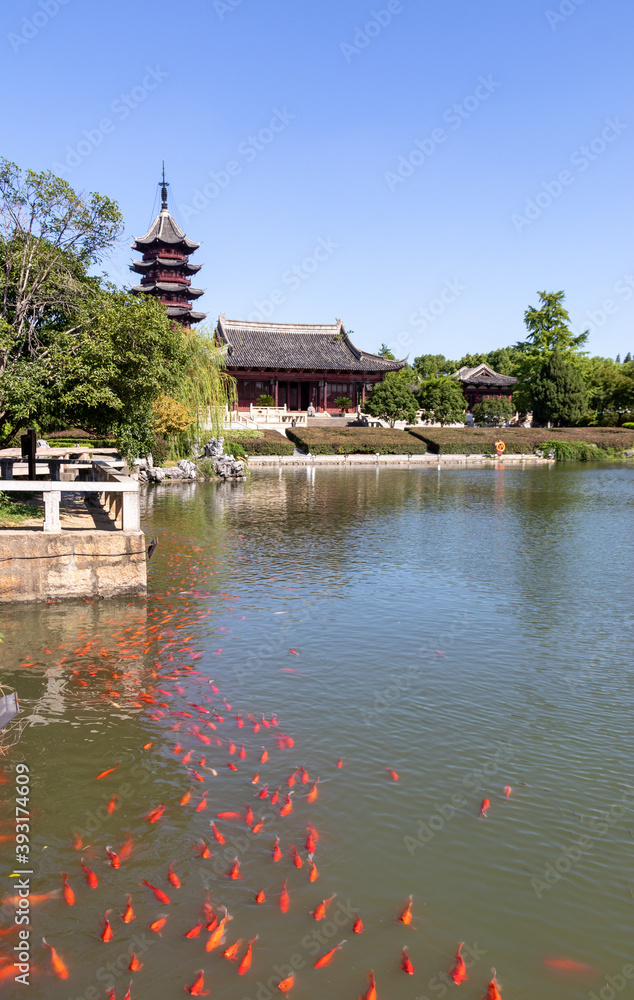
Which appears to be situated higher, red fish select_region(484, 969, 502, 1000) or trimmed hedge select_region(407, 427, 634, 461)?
trimmed hedge select_region(407, 427, 634, 461)

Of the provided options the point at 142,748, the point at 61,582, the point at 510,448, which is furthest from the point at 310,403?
the point at 142,748

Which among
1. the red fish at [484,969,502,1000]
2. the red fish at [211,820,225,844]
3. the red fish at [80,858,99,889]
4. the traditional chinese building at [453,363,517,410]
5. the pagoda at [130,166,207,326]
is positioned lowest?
the red fish at [484,969,502,1000]

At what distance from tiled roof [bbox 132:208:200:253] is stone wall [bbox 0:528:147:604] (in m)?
46.2

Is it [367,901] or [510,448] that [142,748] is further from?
[510,448]

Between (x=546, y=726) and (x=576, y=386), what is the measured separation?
52.9 meters

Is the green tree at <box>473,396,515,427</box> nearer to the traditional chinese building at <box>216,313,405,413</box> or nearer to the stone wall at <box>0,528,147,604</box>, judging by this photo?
the traditional chinese building at <box>216,313,405,413</box>

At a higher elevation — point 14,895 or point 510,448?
point 510,448

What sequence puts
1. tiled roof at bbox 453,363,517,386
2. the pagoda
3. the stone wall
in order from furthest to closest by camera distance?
tiled roof at bbox 453,363,517,386 < the pagoda < the stone wall

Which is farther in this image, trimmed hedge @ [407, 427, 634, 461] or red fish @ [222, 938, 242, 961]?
trimmed hedge @ [407, 427, 634, 461]

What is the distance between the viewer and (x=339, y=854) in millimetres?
Answer: 4422

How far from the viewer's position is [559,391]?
179ft

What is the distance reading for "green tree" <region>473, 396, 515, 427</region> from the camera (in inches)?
2331

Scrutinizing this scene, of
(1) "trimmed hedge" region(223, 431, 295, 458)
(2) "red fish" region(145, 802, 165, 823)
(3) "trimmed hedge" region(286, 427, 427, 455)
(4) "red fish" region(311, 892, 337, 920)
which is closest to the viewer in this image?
(4) "red fish" region(311, 892, 337, 920)

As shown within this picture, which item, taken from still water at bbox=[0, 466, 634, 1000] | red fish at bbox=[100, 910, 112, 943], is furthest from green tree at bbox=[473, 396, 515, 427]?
red fish at bbox=[100, 910, 112, 943]
